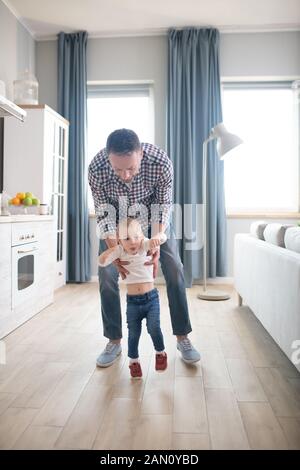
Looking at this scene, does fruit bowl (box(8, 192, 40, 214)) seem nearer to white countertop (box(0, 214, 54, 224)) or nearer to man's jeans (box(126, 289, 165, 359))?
white countertop (box(0, 214, 54, 224))

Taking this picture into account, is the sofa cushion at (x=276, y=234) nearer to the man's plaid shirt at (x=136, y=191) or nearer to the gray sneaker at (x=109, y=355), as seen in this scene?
the man's plaid shirt at (x=136, y=191)

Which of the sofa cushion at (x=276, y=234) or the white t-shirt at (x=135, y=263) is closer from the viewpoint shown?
the white t-shirt at (x=135, y=263)

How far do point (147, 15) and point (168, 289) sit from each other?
297 centimetres

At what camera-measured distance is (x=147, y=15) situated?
3660 millimetres

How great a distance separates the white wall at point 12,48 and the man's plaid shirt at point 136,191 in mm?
2292

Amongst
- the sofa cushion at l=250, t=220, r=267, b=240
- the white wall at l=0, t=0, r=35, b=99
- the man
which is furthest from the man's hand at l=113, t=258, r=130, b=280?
the white wall at l=0, t=0, r=35, b=99

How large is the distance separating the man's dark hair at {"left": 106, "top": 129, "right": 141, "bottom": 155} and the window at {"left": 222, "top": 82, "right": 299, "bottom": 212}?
2.92 meters

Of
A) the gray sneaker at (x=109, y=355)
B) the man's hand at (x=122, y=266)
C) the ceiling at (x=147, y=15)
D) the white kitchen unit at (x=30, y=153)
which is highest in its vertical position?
the ceiling at (x=147, y=15)

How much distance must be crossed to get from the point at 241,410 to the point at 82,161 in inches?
124

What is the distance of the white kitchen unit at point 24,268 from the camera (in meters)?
2.18

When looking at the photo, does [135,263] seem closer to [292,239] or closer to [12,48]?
[292,239]

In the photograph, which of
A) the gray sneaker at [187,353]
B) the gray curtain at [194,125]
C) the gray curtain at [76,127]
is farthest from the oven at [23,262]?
the gray curtain at [194,125]

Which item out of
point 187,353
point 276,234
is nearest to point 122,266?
point 187,353

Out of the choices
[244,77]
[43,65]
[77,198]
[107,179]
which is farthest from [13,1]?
[107,179]
